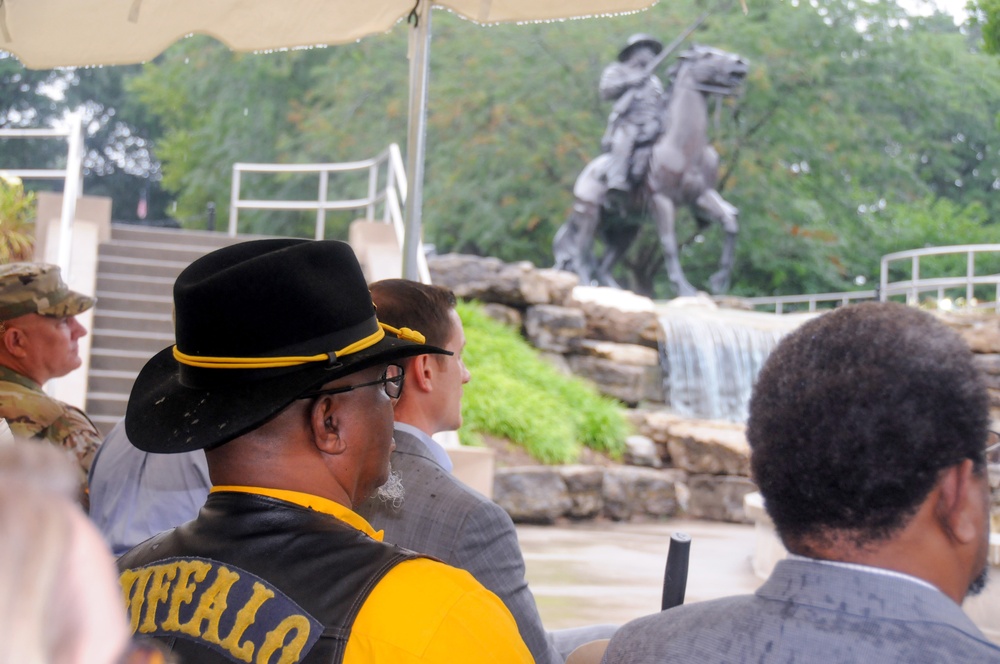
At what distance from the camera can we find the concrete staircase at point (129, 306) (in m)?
9.51

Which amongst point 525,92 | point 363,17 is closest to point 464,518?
point 363,17


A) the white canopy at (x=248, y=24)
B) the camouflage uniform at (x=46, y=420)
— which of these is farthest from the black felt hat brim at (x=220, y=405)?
the white canopy at (x=248, y=24)

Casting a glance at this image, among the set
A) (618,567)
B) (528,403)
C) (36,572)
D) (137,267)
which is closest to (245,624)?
(36,572)

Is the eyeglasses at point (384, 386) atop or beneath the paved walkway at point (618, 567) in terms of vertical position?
atop

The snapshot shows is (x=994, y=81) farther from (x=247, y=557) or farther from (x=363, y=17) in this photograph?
(x=247, y=557)

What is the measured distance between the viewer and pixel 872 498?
137 centimetres

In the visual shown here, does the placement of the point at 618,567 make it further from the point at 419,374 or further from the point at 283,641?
the point at 283,641

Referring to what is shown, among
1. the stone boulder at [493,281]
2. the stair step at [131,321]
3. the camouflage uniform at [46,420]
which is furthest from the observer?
the stone boulder at [493,281]

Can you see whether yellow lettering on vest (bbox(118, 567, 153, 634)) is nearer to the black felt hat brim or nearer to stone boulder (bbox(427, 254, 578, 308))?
the black felt hat brim

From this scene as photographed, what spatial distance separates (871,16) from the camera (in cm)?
2925

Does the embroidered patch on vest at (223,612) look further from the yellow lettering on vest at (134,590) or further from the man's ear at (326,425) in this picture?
the man's ear at (326,425)

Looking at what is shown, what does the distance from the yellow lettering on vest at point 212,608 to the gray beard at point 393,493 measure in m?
0.93

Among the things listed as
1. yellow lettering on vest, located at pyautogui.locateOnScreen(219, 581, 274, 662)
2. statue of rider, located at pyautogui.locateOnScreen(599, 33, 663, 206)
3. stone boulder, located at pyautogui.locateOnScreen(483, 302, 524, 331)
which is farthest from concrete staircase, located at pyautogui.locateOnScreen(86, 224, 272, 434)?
statue of rider, located at pyautogui.locateOnScreen(599, 33, 663, 206)

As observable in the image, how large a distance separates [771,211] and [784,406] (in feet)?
93.0
